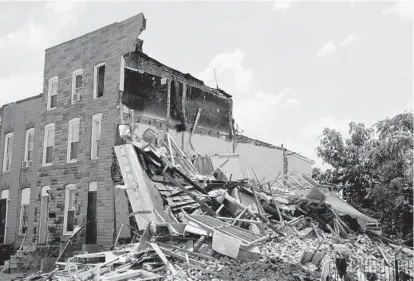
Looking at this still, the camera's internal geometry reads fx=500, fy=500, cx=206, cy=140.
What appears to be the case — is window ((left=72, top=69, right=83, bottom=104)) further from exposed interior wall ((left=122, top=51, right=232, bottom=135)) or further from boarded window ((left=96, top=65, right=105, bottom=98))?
exposed interior wall ((left=122, top=51, right=232, bottom=135))

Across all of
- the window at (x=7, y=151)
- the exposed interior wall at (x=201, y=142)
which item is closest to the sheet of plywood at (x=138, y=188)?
the exposed interior wall at (x=201, y=142)

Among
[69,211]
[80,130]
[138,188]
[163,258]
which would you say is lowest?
[163,258]

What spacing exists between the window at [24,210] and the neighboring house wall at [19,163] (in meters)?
0.19

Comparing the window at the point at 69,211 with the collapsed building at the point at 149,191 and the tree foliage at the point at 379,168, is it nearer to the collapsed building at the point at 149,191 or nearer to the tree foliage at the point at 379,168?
the collapsed building at the point at 149,191

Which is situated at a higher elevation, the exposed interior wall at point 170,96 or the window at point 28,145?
the exposed interior wall at point 170,96

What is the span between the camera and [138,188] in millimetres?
17562

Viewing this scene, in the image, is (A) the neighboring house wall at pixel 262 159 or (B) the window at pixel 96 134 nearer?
(B) the window at pixel 96 134

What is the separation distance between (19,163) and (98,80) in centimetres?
681

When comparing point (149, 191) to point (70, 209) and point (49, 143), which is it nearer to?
point (70, 209)

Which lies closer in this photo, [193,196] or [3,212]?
[193,196]

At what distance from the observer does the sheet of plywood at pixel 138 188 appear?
55.9ft

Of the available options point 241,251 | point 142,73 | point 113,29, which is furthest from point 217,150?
point 241,251

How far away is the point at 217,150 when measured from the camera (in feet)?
83.7

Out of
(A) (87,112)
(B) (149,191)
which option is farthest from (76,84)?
(B) (149,191)
